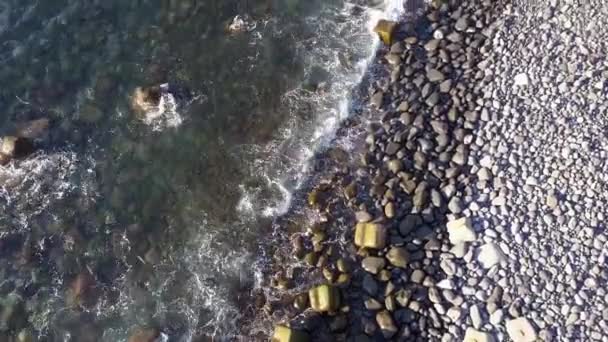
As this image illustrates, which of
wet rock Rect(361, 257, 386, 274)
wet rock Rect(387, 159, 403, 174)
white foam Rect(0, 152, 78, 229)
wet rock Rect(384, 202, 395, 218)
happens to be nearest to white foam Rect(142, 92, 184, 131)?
white foam Rect(0, 152, 78, 229)

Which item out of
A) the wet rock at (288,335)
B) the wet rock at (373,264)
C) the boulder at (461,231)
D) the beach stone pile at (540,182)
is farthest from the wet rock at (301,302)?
the boulder at (461,231)

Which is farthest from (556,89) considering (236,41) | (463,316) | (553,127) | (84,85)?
(84,85)

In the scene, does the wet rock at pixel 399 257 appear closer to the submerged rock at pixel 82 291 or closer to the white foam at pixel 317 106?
the white foam at pixel 317 106

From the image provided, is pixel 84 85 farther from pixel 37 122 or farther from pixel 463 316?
pixel 463 316

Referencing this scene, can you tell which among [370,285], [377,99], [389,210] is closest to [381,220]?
[389,210]

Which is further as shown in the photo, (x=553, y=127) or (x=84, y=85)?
(x=84, y=85)

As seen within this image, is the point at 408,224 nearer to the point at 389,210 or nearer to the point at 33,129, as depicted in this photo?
the point at 389,210
